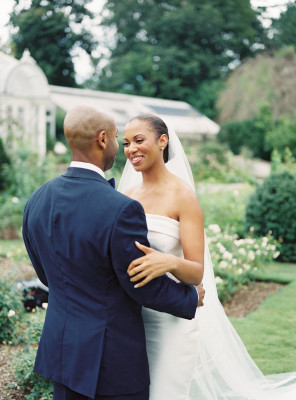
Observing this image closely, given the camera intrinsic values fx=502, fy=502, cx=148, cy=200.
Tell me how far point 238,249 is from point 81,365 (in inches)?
205

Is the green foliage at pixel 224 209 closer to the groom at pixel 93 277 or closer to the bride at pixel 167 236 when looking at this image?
the bride at pixel 167 236

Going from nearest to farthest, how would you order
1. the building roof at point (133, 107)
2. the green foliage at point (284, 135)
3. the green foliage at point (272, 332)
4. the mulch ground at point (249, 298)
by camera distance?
1. the green foliage at point (272, 332)
2. the mulch ground at point (249, 298)
3. the green foliage at point (284, 135)
4. the building roof at point (133, 107)

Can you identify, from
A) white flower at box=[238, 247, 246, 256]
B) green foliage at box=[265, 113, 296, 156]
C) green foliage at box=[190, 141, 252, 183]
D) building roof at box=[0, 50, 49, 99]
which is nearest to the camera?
white flower at box=[238, 247, 246, 256]

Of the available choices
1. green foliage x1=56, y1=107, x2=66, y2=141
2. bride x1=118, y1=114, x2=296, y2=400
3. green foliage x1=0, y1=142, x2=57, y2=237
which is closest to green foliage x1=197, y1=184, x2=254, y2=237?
green foliage x1=0, y1=142, x2=57, y2=237

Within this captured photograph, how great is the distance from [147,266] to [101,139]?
1.78ft

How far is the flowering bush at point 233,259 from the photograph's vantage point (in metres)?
6.30

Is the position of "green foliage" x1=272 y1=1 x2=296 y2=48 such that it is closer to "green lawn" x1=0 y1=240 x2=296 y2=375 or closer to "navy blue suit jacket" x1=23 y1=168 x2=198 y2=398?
"green lawn" x1=0 y1=240 x2=296 y2=375

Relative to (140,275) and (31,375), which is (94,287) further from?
(31,375)

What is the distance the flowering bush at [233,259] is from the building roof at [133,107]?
57.7ft

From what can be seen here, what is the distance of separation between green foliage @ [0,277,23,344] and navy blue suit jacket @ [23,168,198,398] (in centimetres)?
259

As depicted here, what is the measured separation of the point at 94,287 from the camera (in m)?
1.99

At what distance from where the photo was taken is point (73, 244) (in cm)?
195

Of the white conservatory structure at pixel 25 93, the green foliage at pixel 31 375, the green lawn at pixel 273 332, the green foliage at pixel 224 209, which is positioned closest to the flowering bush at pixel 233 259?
the green lawn at pixel 273 332

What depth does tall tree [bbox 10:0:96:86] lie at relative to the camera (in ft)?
115
